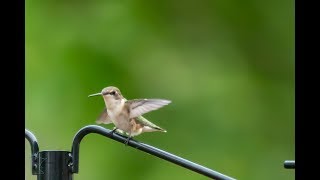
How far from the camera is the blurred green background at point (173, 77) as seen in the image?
3.61 m

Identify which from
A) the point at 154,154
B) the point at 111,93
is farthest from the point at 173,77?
the point at 154,154

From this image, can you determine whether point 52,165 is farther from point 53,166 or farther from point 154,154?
point 154,154

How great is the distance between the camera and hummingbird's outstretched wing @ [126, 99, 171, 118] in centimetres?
184

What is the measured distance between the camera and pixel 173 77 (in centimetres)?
404

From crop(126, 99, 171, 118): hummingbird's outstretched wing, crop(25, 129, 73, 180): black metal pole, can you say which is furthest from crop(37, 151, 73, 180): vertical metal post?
crop(126, 99, 171, 118): hummingbird's outstretched wing

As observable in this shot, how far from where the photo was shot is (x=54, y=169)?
1.26 metres

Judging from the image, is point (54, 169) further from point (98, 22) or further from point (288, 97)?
point (288, 97)

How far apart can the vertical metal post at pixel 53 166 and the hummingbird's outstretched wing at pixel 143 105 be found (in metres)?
0.56

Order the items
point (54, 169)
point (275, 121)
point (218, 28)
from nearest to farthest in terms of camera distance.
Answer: point (54, 169) → point (218, 28) → point (275, 121)

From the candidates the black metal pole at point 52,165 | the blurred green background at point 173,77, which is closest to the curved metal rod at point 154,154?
the black metal pole at point 52,165
